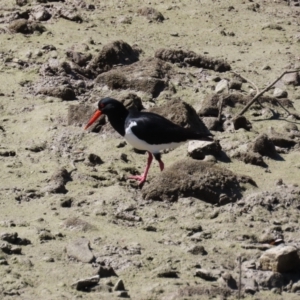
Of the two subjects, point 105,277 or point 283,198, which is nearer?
point 105,277

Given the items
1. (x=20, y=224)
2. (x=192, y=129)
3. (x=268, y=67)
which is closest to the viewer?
(x=20, y=224)

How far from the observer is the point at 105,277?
6.92m

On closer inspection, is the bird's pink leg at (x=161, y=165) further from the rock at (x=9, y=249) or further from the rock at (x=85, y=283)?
the rock at (x=85, y=283)

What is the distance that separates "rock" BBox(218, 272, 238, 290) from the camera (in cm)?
691

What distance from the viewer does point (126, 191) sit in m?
8.52

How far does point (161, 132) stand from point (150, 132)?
0.10 metres

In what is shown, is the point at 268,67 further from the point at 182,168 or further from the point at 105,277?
the point at 105,277

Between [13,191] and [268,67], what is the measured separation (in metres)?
4.25

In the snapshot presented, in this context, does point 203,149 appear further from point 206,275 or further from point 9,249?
point 9,249

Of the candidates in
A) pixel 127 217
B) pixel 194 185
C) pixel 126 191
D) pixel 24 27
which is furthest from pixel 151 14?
pixel 127 217

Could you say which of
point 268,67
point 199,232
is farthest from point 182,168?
point 268,67

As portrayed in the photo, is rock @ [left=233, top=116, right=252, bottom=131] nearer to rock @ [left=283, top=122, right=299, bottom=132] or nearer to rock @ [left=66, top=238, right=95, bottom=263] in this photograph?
rock @ [left=283, top=122, right=299, bottom=132]

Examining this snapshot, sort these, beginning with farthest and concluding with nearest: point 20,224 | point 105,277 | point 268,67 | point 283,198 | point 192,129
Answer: point 268,67, point 192,129, point 283,198, point 20,224, point 105,277

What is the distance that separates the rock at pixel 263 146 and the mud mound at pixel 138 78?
1.57m
